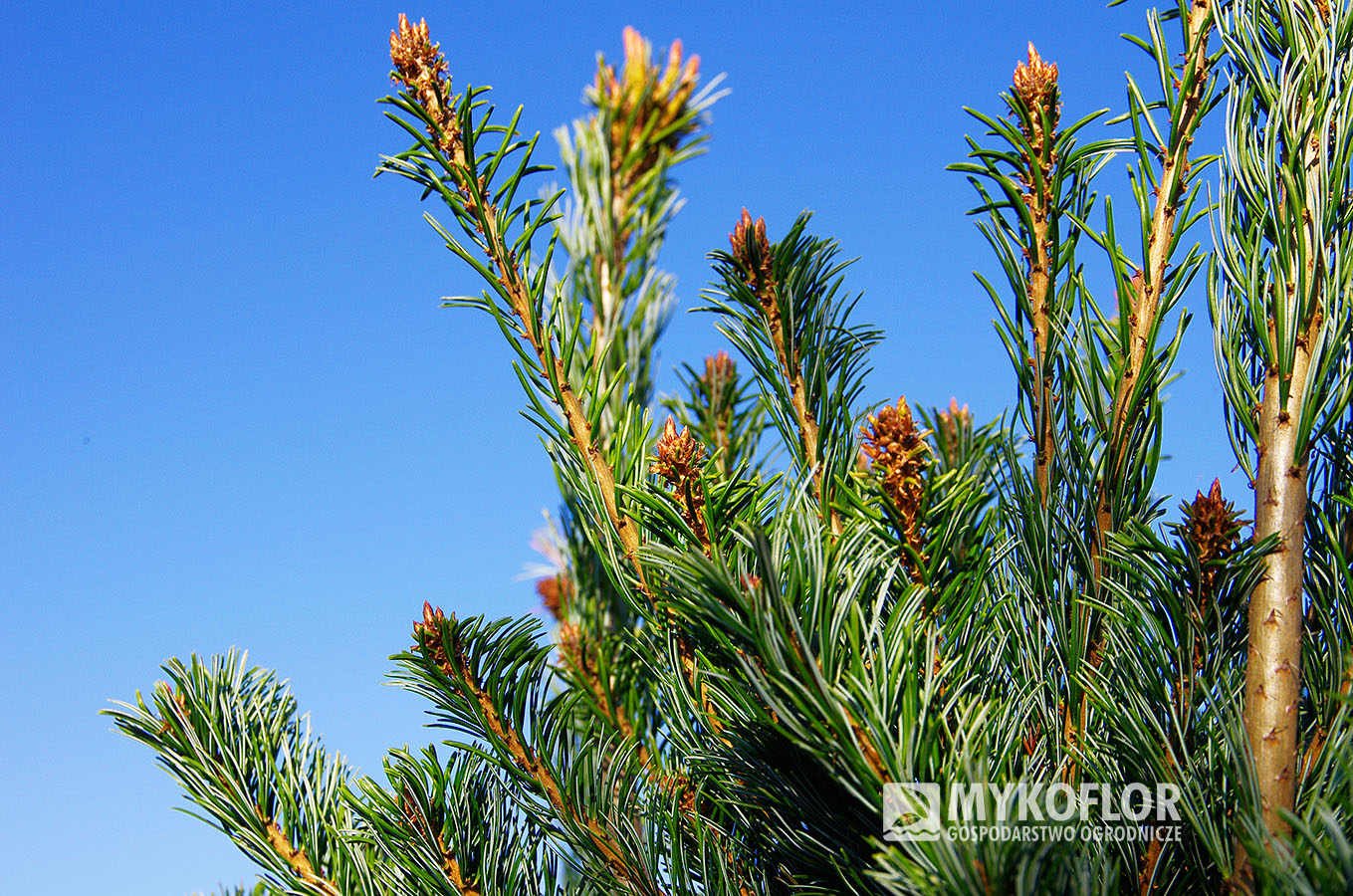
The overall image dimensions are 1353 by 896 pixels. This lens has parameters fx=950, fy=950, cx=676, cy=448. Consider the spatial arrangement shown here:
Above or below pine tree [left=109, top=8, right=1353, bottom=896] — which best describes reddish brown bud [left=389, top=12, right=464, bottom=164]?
above

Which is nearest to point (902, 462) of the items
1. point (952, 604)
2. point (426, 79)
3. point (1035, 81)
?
point (952, 604)

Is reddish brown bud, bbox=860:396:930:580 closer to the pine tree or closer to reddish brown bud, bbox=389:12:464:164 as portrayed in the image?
the pine tree

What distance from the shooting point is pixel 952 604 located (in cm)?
111

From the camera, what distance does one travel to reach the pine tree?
90 cm

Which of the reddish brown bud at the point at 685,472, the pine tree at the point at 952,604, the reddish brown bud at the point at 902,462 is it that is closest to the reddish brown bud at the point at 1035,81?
the pine tree at the point at 952,604

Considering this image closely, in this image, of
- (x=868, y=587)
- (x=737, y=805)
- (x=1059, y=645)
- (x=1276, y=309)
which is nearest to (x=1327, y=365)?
(x=1276, y=309)

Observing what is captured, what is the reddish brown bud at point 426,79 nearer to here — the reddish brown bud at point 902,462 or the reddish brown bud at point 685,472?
the reddish brown bud at point 685,472

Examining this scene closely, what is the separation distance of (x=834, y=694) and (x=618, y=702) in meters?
0.92

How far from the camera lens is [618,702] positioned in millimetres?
1716

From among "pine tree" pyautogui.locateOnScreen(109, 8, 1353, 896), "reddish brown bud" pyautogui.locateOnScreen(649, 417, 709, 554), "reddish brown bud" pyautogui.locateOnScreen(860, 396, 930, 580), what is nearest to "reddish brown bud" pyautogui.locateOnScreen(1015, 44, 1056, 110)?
"pine tree" pyautogui.locateOnScreen(109, 8, 1353, 896)

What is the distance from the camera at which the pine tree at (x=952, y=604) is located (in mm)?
902

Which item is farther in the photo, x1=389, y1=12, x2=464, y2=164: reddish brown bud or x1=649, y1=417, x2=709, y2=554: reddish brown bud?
x1=389, y1=12, x2=464, y2=164: reddish brown bud

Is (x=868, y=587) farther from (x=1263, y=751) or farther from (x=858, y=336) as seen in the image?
(x=858, y=336)

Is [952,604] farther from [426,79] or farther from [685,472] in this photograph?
[426,79]
